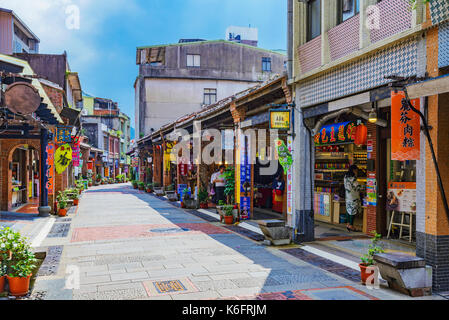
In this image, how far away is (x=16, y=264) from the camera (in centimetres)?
652

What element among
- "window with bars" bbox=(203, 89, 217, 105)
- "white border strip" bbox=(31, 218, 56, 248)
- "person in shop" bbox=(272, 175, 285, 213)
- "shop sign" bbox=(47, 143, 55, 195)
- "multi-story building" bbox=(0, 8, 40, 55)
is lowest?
"white border strip" bbox=(31, 218, 56, 248)

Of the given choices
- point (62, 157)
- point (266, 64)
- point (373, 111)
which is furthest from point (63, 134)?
point (266, 64)

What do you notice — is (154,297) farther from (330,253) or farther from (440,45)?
(440,45)

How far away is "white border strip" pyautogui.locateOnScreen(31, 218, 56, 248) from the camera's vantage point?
35.7 feet

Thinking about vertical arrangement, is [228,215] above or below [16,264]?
below

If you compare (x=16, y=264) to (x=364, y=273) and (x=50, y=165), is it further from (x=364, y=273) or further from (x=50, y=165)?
(x=50, y=165)

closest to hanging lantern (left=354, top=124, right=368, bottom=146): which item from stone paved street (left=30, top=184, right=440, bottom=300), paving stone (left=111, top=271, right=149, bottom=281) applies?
stone paved street (left=30, top=184, right=440, bottom=300)

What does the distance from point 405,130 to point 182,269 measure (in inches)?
197

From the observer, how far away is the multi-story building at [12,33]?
23.4 meters

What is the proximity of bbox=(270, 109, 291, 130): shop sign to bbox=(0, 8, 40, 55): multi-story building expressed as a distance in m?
19.9

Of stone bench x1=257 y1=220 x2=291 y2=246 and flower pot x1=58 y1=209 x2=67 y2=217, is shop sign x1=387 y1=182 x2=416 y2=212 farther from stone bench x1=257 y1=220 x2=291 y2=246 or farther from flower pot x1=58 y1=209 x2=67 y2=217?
flower pot x1=58 y1=209 x2=67 y2=217

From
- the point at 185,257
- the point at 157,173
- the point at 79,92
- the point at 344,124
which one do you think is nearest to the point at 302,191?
the point at 344,124

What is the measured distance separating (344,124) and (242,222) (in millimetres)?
5184

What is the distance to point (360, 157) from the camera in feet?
42.4
